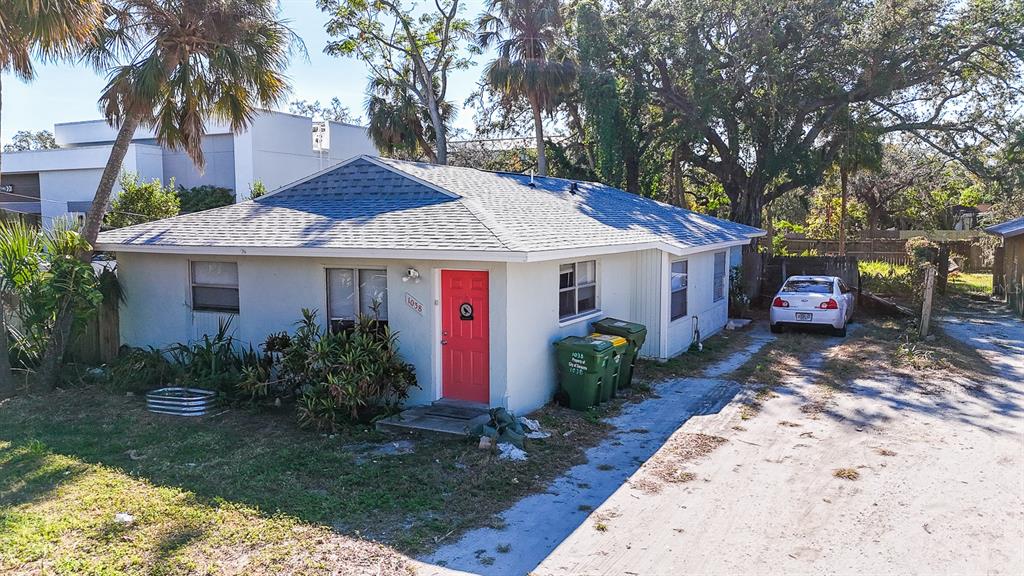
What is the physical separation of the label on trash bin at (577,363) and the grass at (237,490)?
2.20 ft

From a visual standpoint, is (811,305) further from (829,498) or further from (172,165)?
(172,165)

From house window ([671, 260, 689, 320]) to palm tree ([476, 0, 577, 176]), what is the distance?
12.5 m

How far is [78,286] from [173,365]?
1.92 meters

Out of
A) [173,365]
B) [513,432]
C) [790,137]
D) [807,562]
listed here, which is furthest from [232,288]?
[790,137]

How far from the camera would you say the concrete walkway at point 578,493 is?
606 cm

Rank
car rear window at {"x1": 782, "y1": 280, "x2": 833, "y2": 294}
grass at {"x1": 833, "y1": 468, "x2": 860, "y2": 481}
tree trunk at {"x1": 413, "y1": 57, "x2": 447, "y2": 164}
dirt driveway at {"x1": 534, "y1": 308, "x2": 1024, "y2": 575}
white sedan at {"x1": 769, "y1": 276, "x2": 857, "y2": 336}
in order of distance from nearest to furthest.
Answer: dirt driveway at {"x1": 534, "y1": 308, "x2": 1024, "y2": 575} → grass at {"x1": 833, "y1": 468, "x2": 860, "y2": 481} → white sedan at {"x1": 769, "y1": 276, "x2": 857, "y2": 336} → car rear window at {"x1": 782, "y1": 280, "x2": 833, "y2": 294} → tree trunk at {"x1": 413, "y1": 57, "x2": 447, "y2": 164}

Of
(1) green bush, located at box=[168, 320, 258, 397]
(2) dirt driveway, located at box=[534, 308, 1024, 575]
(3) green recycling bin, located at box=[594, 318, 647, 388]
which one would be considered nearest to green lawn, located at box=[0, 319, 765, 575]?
(1) green bush, located at box=[168, 320, 258, 397]

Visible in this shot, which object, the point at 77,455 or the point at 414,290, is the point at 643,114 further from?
the point at 77,455

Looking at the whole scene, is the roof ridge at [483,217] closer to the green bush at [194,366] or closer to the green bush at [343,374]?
the green bush at [343,374]

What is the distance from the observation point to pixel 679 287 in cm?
1530

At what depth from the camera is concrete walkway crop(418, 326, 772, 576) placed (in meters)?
6.06

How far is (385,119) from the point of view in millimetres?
29781

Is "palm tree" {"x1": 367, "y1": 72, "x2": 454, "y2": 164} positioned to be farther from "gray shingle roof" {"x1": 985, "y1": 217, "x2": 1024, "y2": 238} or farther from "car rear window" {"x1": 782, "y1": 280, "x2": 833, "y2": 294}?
"gray shingle roof" {"x1": 985, "y1": 217, "x2": 1024, "y2": 238}

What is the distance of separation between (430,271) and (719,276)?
10701mm
